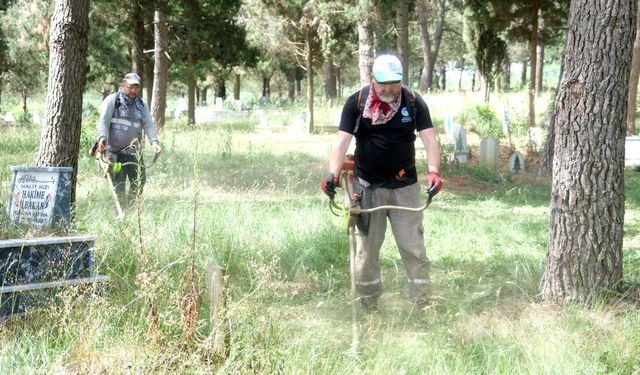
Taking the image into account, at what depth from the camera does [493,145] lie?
14.5 meters

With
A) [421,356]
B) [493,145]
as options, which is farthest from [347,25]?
[421,356]

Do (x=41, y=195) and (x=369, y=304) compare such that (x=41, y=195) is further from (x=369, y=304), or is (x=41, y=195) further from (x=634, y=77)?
(x=634, y=77)

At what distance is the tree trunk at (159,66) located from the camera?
21094mm

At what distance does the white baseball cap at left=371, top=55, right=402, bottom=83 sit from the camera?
4891 millimetres

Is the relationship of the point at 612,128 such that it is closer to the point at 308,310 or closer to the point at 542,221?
the point at 308,310

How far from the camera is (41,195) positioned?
17.9ft

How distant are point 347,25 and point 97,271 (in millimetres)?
19807

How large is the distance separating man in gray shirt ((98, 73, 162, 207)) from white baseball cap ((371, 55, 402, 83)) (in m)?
3.88

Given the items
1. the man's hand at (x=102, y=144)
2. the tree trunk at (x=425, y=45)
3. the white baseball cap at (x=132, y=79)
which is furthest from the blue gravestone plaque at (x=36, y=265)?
the tree trunk at (x=425, y=45)

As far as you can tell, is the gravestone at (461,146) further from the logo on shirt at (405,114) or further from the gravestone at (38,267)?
the gravestone at (38,267)

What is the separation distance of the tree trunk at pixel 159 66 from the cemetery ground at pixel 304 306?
38.9ft

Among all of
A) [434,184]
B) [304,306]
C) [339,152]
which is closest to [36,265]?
[304,306]

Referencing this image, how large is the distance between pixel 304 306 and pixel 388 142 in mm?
1314

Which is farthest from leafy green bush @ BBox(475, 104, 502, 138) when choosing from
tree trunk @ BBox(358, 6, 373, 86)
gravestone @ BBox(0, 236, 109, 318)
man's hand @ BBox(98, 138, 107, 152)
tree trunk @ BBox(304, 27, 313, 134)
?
gravestone @ BBox(0, 236, 109, 318)
